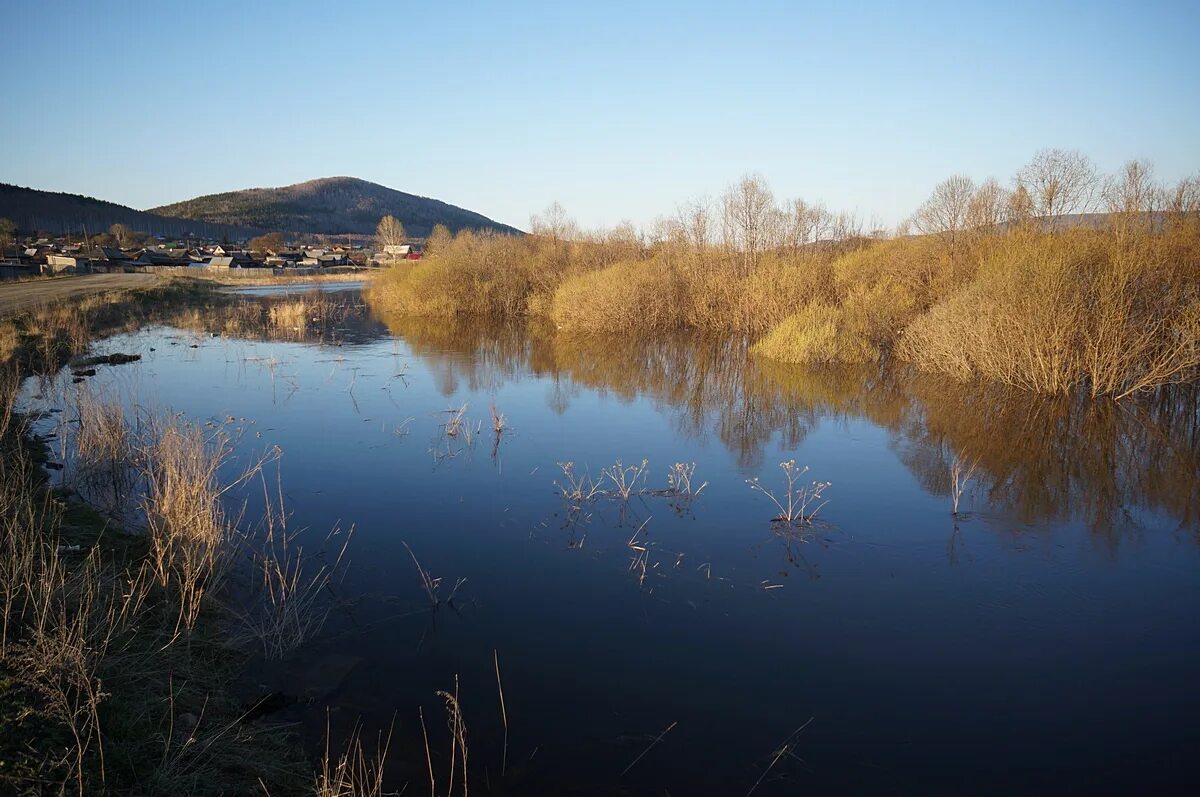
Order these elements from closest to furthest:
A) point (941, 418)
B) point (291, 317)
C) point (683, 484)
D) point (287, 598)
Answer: point (287, 598), point (683, 484), point (941, 418), point (291, 317)

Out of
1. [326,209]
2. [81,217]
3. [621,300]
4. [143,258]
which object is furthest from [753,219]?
[326,209]

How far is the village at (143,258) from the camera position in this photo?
52156mm

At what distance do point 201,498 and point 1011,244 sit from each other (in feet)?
54.2

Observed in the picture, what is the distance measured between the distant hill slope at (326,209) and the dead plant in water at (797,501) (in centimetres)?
15244

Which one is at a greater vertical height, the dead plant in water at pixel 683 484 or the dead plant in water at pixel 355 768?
the dead plant in water at pixel 683 484

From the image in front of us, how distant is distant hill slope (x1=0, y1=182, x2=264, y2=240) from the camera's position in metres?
109

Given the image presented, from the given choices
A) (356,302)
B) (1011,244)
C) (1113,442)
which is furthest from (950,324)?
(356,302)

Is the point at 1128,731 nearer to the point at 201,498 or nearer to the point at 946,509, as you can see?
the point at 946,509

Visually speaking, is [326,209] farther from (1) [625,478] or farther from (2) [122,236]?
(1) [625,478]

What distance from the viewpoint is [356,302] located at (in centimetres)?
3697

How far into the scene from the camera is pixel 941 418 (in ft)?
38.4

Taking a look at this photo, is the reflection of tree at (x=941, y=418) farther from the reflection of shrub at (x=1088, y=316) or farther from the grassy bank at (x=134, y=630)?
the grassy bank at (x=134, y=630)

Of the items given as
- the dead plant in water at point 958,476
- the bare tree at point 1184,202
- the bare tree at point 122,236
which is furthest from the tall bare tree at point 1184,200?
the bare tree at point 122,236

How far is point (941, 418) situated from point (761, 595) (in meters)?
7.36
